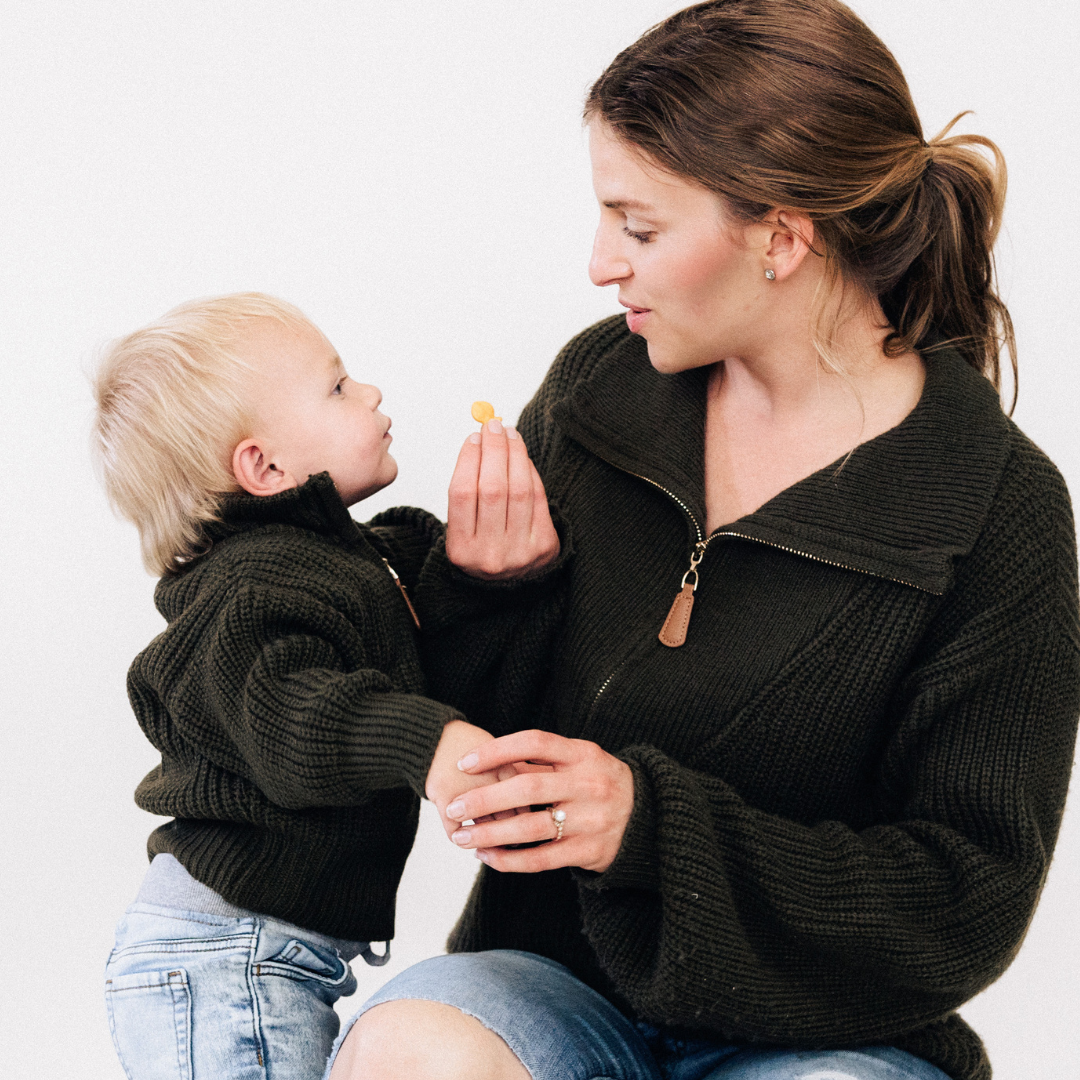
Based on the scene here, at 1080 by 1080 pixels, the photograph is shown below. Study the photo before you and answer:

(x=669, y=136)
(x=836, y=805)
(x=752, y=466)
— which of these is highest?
(x=669, y=136)

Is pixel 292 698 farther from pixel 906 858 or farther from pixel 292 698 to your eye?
pixel 906 858

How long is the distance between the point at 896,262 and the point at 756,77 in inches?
11.3

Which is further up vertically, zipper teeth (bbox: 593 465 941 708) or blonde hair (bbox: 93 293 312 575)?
blonde hair (bbox: 93 293 312 575)

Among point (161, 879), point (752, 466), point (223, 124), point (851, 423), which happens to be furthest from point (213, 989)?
point (223, 124)

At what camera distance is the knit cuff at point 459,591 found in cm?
160

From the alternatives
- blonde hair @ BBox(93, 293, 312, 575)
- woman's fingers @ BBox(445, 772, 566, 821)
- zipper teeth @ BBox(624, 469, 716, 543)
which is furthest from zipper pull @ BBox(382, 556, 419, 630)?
woman's fingers @ BBox(445, 772, 566, 821)

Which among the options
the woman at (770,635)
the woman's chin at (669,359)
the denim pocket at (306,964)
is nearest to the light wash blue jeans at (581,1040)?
the woman at (770,635)

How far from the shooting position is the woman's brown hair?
1416mm

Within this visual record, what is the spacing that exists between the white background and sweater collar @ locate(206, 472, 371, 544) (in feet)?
2.59

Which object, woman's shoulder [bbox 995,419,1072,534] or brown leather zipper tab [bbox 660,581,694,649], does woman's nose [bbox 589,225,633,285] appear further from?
woman's shoulder [bbox 995,419,1072,534]

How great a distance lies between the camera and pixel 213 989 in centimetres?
147

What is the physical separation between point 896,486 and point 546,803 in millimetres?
552

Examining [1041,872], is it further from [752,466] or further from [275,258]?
[275,258]

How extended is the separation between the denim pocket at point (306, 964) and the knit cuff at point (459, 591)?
392 millimetres
